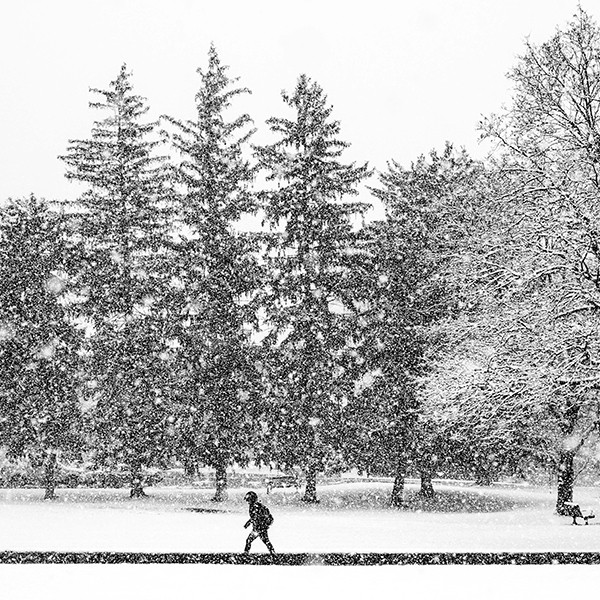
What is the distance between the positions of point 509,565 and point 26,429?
26.0 meters

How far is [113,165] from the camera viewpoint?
39.1 metres

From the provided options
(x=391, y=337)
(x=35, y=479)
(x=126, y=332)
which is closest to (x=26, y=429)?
(x=126, y=332)

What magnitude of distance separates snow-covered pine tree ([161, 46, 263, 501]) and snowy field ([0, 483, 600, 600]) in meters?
3.03

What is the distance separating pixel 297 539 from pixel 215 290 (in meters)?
17.3

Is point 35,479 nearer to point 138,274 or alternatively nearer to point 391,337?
point 138,274

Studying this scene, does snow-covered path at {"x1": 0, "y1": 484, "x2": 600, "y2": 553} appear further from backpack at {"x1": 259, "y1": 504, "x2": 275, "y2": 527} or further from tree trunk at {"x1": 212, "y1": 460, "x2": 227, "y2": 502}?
backpack at {"x1": 259, "y1": 504, "x2": 275, "y2": 527}

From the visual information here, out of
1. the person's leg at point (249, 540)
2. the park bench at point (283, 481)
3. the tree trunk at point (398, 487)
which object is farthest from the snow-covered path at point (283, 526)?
the tree trunk at point (398, 487)

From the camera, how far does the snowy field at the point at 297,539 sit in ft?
44.5

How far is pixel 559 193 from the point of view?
1947 cm

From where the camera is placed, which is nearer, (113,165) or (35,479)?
(113,165)

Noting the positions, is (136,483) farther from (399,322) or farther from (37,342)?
(399,322)

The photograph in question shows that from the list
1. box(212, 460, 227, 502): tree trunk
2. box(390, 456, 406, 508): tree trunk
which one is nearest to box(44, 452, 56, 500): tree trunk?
box(212, 460, 227, 502): tree trunk

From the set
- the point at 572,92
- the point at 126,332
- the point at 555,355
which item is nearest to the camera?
the point at 555,355

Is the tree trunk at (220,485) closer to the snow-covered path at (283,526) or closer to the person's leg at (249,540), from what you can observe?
the snow-covered path at (283,526)
